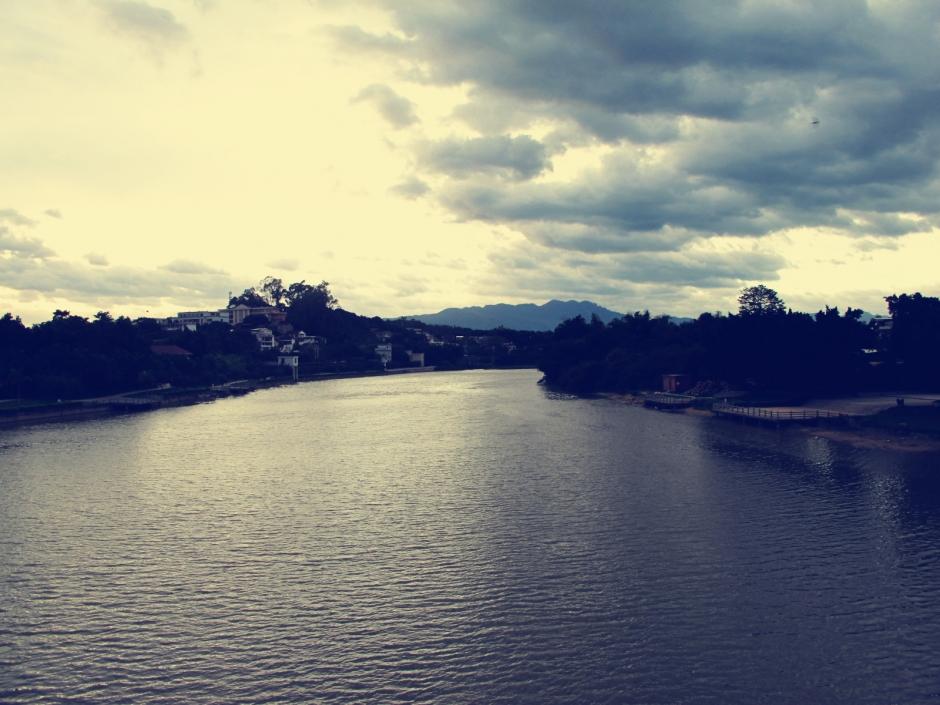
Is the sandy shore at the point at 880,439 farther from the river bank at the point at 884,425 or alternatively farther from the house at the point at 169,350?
the house at the point at 169,350

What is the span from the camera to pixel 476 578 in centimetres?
2964

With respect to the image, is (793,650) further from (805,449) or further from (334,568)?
(805,449)

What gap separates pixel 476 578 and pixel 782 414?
5369cm

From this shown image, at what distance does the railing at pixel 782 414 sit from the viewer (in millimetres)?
71181

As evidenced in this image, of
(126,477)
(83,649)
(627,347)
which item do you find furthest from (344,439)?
(627,347)

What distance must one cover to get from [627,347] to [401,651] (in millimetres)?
119149

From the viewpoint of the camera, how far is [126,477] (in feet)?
170

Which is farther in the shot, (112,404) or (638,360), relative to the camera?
(638,360)

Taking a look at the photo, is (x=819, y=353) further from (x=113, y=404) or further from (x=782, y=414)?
(x=113, y=404)

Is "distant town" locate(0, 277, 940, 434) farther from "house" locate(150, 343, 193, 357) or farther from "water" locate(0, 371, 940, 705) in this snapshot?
"water" locate(0, 371, 940, 705)

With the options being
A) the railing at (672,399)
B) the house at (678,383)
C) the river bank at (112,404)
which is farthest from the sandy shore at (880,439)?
the river bank at (112,404)

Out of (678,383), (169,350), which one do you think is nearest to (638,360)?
(678,383)

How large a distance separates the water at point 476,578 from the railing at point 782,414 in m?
14.1

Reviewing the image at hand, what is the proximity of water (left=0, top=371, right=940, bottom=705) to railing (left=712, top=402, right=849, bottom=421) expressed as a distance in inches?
554
